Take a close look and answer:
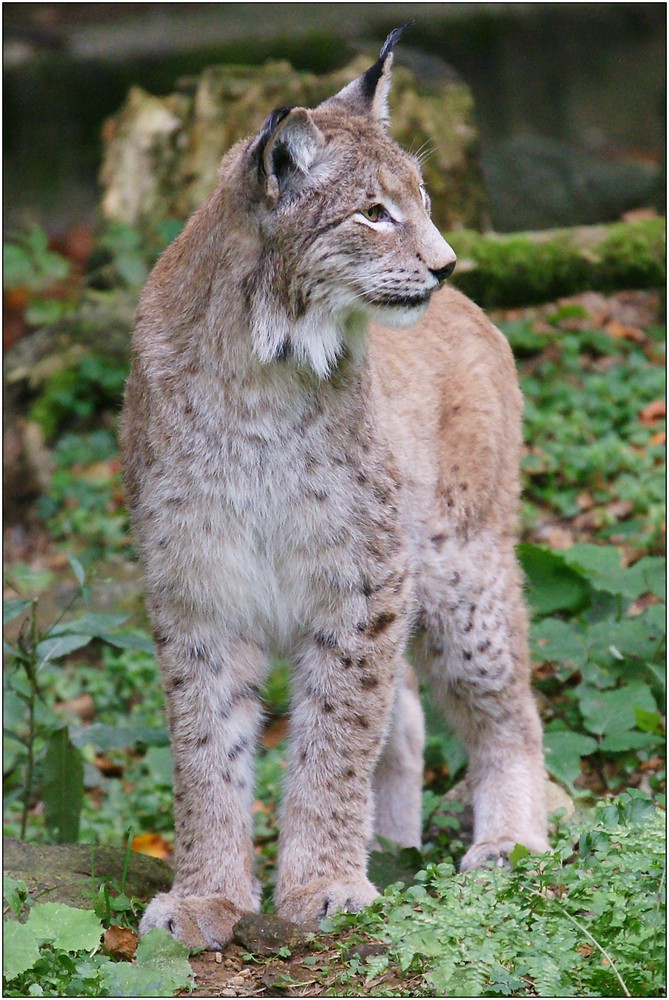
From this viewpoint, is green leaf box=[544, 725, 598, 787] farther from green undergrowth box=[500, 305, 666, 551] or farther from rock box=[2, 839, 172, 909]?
rock box=[2, 839, 172, 909]

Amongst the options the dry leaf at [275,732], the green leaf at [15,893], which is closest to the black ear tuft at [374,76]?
the green leaf at [15,893]

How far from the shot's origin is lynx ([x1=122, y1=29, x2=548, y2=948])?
3863 mm

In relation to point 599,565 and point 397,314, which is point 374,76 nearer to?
point 397,314

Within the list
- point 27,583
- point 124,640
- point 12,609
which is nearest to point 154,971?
point 124,640

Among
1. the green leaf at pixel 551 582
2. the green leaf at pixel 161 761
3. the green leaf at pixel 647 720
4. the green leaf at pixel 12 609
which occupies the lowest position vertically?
the green leaf at pixel 161 761

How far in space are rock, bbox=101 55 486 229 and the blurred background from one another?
1.45m

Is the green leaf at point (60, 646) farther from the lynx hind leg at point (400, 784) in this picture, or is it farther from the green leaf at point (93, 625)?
the lynx hind leg at point (400, 784)

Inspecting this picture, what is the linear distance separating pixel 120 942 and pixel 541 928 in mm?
1352

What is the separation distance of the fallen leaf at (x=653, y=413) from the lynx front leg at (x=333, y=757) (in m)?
4.43

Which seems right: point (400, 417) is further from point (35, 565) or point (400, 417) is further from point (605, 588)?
point (35, 565)

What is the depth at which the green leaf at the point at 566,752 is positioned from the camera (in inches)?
205

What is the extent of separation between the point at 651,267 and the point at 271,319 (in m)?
5.16

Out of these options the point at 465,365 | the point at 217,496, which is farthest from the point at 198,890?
the point at 465,365

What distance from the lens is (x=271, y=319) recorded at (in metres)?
3.88
